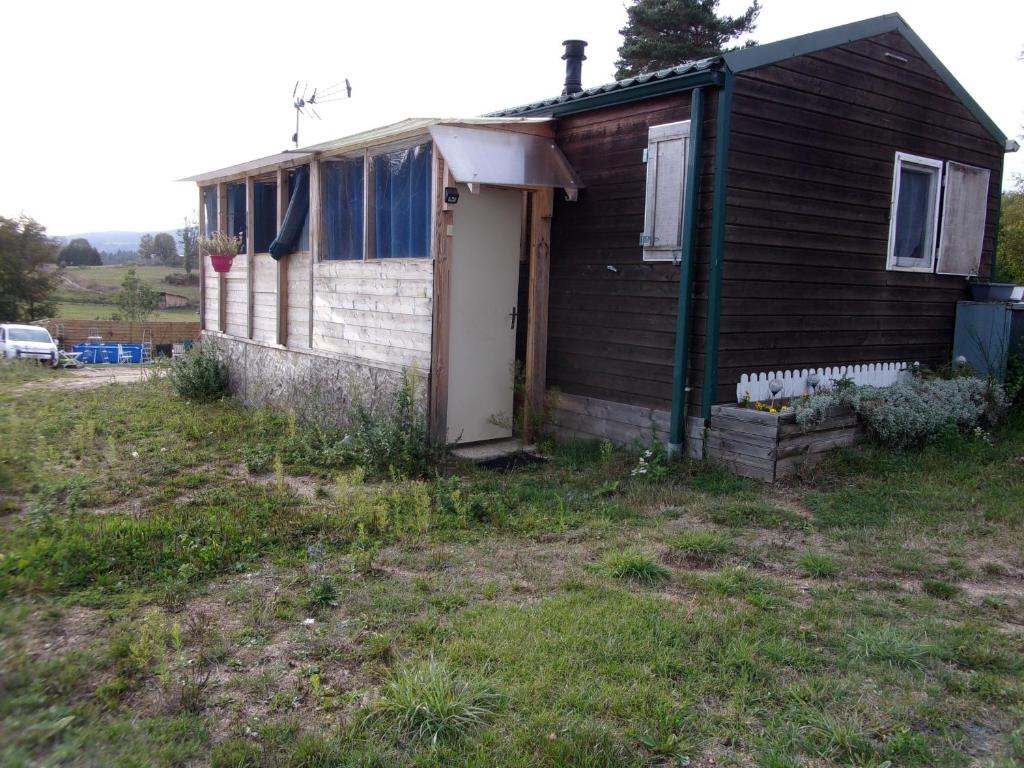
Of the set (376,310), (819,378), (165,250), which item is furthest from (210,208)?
(165,250)

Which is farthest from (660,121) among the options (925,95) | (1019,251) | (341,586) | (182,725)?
(1019,251)

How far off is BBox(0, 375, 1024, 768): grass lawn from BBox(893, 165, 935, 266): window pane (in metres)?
2.74

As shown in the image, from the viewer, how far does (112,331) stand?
28078 millimetres

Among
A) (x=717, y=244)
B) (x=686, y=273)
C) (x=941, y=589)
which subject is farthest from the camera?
(x=686, y=273)

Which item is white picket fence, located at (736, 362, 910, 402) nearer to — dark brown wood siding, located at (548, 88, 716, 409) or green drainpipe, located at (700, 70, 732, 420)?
green drainpipe, located at (700, 70, 732, 420)

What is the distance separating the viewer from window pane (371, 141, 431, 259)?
7.54 m

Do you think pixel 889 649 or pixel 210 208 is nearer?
pixel 889 649

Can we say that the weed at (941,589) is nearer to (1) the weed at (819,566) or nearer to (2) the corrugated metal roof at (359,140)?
(1) the weed at (819,566)

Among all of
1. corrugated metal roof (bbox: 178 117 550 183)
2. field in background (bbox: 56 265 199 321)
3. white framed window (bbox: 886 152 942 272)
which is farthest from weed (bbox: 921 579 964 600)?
field in background (bbox: 56 265 199 321)

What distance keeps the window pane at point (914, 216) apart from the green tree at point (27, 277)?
2819cm

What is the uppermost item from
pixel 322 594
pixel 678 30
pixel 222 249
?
pixel 678 30

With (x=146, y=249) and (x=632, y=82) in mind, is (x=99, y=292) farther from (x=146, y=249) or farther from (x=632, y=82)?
(x=632, y=82)

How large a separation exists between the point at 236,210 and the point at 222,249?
83 cm

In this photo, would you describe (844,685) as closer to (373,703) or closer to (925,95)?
(373,703)
